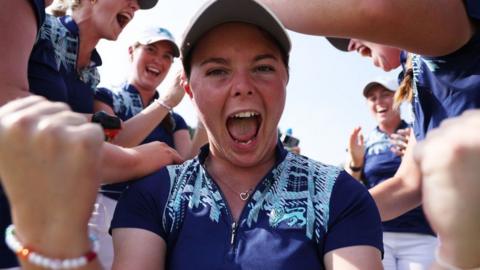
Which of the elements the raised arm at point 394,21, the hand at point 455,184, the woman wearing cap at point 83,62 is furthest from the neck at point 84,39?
the hand at point 455,184

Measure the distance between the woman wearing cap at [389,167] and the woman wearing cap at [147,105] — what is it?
156 cm

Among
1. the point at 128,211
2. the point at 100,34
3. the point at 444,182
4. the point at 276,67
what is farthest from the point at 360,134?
the point at 444,182

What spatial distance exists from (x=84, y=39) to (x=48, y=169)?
2.24 m

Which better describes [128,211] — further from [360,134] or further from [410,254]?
[360,134]

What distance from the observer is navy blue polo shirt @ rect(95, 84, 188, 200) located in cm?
345

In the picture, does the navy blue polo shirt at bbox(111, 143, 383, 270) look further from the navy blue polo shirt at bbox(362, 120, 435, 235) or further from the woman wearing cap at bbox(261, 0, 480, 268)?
the navy blue polo shirt at bbox(362, 120, 435, 235)

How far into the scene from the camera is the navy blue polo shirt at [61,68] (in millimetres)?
2039

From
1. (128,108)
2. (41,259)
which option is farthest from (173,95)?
(41,259)

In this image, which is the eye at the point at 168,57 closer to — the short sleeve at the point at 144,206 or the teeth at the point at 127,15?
the teeth at the point at 127,15

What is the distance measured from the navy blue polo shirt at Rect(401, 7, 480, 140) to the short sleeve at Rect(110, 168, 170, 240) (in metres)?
1.02

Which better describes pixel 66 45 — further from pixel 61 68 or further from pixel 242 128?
pixel 242 128

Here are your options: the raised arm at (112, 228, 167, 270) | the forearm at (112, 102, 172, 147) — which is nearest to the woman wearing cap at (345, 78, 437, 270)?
the forearm at (112, 102, 172, 147)

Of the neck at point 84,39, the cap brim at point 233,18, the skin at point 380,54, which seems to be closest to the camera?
the cap brim at point 233,18

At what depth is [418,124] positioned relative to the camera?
2133 millimetres
